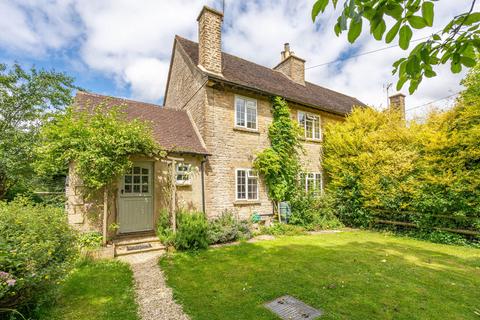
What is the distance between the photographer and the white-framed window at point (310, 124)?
1361 centimetres

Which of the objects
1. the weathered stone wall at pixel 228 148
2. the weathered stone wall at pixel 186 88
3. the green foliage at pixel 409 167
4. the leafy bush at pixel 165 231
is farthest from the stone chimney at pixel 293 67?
the leafy bush at pixel 165 231

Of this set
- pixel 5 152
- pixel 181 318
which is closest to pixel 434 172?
pixel 181 318

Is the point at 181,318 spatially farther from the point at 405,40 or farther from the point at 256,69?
the point at 256,69

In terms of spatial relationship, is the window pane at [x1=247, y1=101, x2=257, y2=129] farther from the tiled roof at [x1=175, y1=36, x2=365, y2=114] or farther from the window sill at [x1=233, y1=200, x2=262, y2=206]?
the window sill at [x1=233, y1=200, x2=262, y2=206]

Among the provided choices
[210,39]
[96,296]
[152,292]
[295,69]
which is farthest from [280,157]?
[96,296]

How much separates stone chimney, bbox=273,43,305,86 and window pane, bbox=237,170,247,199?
968 centimetres

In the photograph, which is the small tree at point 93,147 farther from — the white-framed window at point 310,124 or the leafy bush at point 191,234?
the white-framed window at point 310,124

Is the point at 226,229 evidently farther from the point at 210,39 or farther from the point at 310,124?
the point at 210,39

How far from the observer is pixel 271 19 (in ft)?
26.0

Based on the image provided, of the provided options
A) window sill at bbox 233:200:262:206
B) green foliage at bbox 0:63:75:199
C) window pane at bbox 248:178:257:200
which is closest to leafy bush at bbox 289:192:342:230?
window sill at bbox 233:200:262:206

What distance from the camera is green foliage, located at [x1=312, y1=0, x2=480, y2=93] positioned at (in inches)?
59.5

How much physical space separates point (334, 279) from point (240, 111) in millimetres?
8233

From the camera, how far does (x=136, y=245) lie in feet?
26.2

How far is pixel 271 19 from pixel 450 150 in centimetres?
828
